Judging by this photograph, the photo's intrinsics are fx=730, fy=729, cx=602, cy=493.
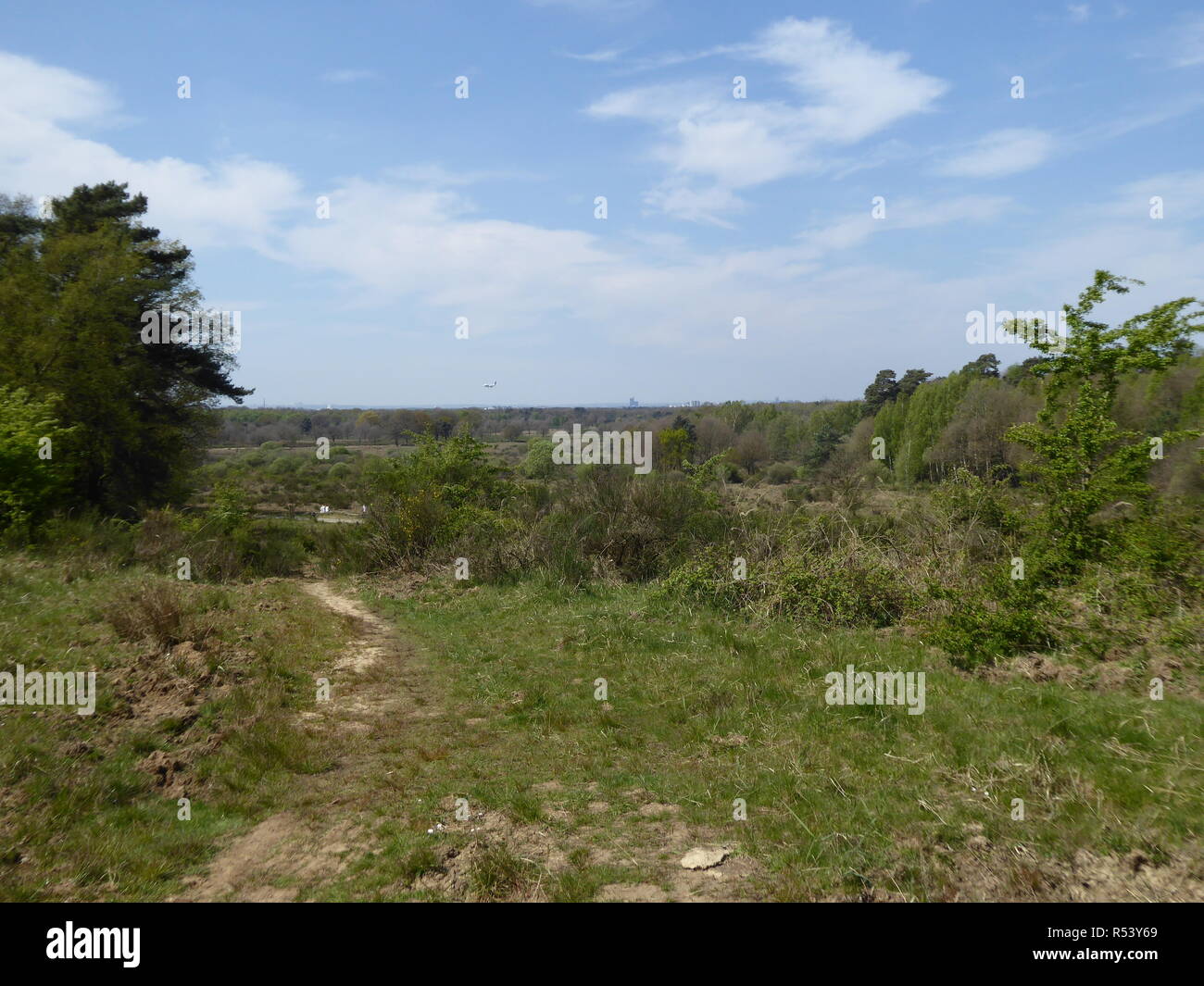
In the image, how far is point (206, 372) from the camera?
93.2 feet

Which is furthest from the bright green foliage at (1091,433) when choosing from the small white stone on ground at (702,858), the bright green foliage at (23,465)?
the bright green foliage at (23,465)

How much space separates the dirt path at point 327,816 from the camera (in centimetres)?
413

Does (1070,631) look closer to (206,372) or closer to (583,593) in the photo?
(583,593)

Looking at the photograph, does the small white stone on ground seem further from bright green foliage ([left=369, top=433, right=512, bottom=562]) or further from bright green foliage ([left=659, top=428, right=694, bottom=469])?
bright green foliage ([left=659, top=428, right=694, bottom=469])

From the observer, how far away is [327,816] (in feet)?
16.2

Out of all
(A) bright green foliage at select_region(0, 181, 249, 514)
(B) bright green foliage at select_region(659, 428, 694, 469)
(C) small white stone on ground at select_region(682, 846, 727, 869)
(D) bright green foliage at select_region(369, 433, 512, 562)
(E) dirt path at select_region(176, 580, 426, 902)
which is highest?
(A) bright green foliage at select_region(0, 181, 249, 514)

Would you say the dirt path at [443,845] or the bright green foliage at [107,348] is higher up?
the bright green foliage at [107,348]

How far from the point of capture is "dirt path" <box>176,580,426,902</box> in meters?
4.13

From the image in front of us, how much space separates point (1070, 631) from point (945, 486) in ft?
10.8

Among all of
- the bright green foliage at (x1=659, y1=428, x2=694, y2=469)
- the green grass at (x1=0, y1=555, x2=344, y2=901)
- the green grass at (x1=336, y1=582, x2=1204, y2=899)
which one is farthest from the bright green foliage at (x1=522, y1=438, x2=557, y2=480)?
the green grass at (x1=336, y1=582, x2=1204, y2=899)

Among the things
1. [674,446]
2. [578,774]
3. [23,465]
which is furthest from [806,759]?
[674,446]

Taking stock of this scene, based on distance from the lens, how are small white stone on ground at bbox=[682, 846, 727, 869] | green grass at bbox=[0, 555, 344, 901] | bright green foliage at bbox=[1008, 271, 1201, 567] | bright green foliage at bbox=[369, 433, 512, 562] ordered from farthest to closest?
1. bright green foliage at bbox=[369, 433, 512, 562]
2. bright green foliage at bbox=[1008, 271, 1201, 567]
3. green grass at bbox=[0, 555, 344, 901]
4. small white stone on ground at bbox=[682, 846, 727, 869]

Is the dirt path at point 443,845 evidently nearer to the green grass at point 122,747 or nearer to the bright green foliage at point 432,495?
the green grass at point 122,747
